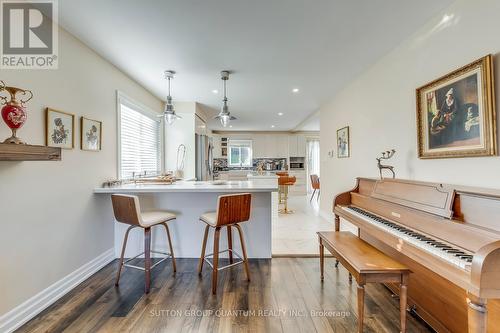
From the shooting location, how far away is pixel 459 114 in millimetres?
1812

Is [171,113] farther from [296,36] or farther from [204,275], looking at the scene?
[204,275]

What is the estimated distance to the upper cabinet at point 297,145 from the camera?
901cm

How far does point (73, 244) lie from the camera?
→ 228 centimetres

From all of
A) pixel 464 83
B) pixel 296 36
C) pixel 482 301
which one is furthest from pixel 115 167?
pixel 464 83

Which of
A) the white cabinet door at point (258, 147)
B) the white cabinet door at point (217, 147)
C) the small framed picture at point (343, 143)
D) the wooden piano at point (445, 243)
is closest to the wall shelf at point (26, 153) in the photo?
the wooden piano at point (445, 243)

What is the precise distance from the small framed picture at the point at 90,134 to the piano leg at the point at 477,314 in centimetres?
311

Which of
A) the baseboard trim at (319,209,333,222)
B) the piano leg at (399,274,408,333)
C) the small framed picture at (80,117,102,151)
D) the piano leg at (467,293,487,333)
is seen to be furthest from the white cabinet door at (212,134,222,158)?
the piano leg at (467,293,487,333)

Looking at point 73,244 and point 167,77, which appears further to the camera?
point 167,77

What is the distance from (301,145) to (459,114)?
7248 millimetres

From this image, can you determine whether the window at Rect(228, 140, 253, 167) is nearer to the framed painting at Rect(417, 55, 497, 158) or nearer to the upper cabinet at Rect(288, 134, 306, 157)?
the upper cabinet at Rect(288, 134, 306, 157)

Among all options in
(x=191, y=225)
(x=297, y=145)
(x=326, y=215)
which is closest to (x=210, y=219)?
(x=191, y=225)

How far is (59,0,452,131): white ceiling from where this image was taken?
1.87 meters

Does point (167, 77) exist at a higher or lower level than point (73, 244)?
higher

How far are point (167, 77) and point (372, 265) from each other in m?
3.24
